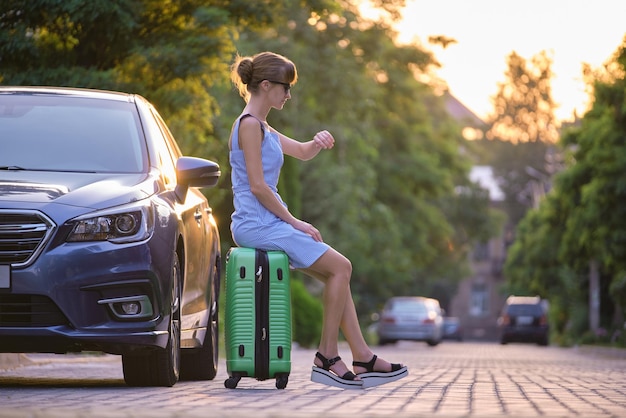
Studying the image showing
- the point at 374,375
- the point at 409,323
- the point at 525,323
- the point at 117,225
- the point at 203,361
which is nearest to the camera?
the point at 117,225

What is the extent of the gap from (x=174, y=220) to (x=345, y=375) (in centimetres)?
137

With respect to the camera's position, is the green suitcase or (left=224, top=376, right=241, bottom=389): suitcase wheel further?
(left=224, top=376, right=241, bottom=389): suitcase wheel

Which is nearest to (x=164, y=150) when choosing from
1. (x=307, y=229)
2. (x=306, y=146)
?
(x=306, y=146)

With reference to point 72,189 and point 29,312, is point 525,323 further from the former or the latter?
point 29,312

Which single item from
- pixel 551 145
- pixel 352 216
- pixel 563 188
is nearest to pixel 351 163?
pixel 352 216

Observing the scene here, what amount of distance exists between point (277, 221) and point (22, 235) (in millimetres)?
1487

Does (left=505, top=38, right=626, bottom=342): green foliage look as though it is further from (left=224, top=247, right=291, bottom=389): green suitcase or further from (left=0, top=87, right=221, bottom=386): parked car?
(left=224, top=247, right=291, bottom=389): green suitcase

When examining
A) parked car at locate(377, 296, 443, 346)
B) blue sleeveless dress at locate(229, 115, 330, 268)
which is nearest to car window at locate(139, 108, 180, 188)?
blue sleeveless dress at locate(229, 115, 330, 268)

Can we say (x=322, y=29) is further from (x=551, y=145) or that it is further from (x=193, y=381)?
(x=551, y=145)

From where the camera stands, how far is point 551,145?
90938 millimetres

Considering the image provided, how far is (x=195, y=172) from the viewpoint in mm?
9008

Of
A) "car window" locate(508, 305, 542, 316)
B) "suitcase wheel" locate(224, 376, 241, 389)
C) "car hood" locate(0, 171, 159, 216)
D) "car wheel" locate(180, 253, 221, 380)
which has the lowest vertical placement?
"suitcase wheel" locate(224, 376, 241, 389)

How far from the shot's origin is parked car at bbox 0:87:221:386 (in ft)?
26.3

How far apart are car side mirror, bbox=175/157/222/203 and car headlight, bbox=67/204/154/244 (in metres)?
0.72
